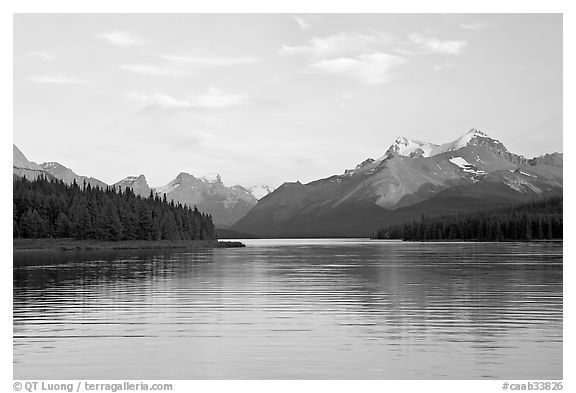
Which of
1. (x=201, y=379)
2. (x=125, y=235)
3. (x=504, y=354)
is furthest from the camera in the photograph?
(x=125, y=235)

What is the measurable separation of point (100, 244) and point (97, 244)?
2.92ft

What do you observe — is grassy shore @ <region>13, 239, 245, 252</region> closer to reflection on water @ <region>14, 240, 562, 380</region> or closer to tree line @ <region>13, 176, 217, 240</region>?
tree line @ <region>13, 176, 217, 240</region>

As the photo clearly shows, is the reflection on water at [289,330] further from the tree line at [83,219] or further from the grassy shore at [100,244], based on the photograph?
the tree line at [83,219]

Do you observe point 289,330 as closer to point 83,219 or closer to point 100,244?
point 100,244

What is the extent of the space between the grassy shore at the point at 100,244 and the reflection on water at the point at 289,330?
3660 inches

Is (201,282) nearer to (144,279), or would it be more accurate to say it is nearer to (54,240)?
(144,279)

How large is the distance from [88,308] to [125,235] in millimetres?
139686

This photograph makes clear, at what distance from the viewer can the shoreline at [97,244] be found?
146250mm

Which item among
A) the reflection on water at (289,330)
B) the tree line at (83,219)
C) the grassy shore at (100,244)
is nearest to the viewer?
the reflection on water at (289,330)

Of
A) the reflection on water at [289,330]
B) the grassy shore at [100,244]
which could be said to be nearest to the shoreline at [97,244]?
the grassy shore at [100,244]

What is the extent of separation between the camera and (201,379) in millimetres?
23688

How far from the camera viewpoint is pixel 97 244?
531ft

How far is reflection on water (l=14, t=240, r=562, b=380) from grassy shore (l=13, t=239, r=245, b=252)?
93.0 m

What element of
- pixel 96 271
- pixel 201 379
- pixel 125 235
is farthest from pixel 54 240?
pixel 201 379
